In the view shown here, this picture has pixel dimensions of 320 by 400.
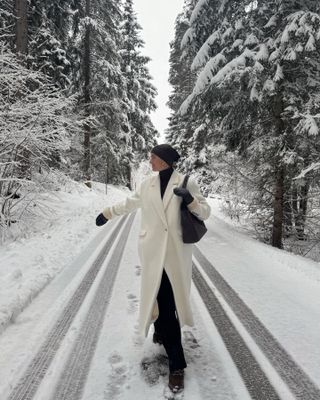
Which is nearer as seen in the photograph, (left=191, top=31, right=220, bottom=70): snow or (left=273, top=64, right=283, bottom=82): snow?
(left=273, top=64, right=283, bottom=82): snow

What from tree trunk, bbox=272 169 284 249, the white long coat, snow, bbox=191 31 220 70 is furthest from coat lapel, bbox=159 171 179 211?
snow, bbox=191 31 220 70

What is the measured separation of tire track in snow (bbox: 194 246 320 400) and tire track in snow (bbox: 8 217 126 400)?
72.4 inches

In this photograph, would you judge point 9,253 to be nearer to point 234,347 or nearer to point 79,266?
point 79,266

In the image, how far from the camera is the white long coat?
125 inches

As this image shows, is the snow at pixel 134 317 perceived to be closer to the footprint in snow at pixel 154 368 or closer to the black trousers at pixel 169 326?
the footprint in snow at pixel 154 368

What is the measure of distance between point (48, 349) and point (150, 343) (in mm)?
1056

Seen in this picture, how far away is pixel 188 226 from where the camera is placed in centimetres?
312

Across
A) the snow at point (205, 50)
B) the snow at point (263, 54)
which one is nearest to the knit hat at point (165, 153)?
the snow at point (263, 54)

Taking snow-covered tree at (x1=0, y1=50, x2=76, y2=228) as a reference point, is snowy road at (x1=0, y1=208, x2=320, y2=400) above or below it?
below

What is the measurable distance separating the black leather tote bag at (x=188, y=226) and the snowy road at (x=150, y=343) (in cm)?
125

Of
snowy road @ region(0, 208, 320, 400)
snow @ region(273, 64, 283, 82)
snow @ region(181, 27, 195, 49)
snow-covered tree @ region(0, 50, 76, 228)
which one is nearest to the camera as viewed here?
snowy road @ region(0, 208, 320, 400)

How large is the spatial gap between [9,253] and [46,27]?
1242cm

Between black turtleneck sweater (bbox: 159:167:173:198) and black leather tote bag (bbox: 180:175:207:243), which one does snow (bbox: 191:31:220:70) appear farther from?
black leather tote bag (bbox: 180:175:207:243)

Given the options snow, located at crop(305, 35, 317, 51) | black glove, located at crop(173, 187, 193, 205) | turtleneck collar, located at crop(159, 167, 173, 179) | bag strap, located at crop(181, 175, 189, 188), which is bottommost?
black glove, located at crop(173, 187, 193, 205)
